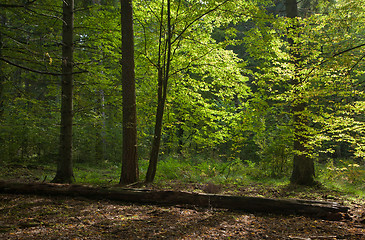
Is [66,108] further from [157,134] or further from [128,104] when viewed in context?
[157,134]

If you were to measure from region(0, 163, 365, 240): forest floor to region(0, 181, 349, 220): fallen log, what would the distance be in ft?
0.47

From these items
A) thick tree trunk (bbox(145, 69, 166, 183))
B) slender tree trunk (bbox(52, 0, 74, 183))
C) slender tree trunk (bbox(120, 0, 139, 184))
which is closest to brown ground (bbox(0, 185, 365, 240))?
slender tree trunk (bbox(120, 0, 139, 184))

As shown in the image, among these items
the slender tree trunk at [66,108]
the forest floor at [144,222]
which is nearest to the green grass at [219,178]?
the slender tree trunk at [66,108]

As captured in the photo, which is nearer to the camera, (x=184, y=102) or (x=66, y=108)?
(x=66, y=108)

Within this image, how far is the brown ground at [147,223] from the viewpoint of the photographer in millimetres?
3576

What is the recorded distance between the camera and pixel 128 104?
715cm

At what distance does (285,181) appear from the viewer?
8.80m

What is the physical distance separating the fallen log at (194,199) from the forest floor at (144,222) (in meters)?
0.14

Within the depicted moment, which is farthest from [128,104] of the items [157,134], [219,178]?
[219,178]

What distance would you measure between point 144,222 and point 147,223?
72mm

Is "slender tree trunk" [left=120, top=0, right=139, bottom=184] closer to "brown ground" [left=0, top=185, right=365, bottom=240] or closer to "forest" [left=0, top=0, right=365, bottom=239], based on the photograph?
"forest" [left=0, top=0, right=365, bottom=239]

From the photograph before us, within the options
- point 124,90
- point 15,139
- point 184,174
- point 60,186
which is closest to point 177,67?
point 124,90

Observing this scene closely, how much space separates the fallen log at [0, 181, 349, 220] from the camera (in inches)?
177

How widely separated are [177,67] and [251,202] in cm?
534
